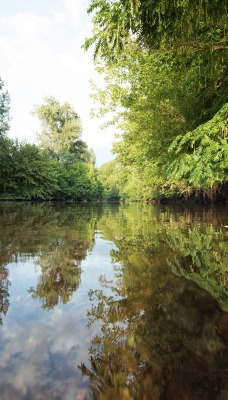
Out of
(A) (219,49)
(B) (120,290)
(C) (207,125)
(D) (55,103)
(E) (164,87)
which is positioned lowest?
(B) (120,290)

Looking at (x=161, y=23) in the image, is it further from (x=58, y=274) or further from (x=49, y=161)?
(x=49, y=161)

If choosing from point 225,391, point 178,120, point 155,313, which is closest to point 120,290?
point 155,313

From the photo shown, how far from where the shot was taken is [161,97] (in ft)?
42.9

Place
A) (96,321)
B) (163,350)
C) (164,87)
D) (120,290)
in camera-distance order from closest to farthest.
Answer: (163,350) → (96,321) → (120,290) → (164,87)

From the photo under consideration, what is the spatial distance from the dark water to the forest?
256 centimetres

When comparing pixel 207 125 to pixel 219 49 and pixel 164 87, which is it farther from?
pixel 164 87

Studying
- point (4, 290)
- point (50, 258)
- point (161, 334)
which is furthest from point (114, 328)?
point (50, 258)

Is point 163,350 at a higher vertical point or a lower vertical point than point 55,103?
lower

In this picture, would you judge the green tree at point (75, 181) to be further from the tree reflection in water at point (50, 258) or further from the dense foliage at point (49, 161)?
the tree reflection in water at point (50, 258)

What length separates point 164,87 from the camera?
12.1m

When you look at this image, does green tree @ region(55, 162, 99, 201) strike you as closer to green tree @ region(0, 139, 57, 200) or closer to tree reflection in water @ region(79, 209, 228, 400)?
green tree @ region(0, 139, 57, 200)

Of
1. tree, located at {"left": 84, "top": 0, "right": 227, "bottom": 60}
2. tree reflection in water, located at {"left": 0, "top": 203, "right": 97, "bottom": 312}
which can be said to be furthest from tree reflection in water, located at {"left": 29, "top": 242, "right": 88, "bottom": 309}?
tree, located at {"left": 84, "top": 0, "right": 227, "bottom": 60}

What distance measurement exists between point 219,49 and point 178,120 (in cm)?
802

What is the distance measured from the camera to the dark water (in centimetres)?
154
